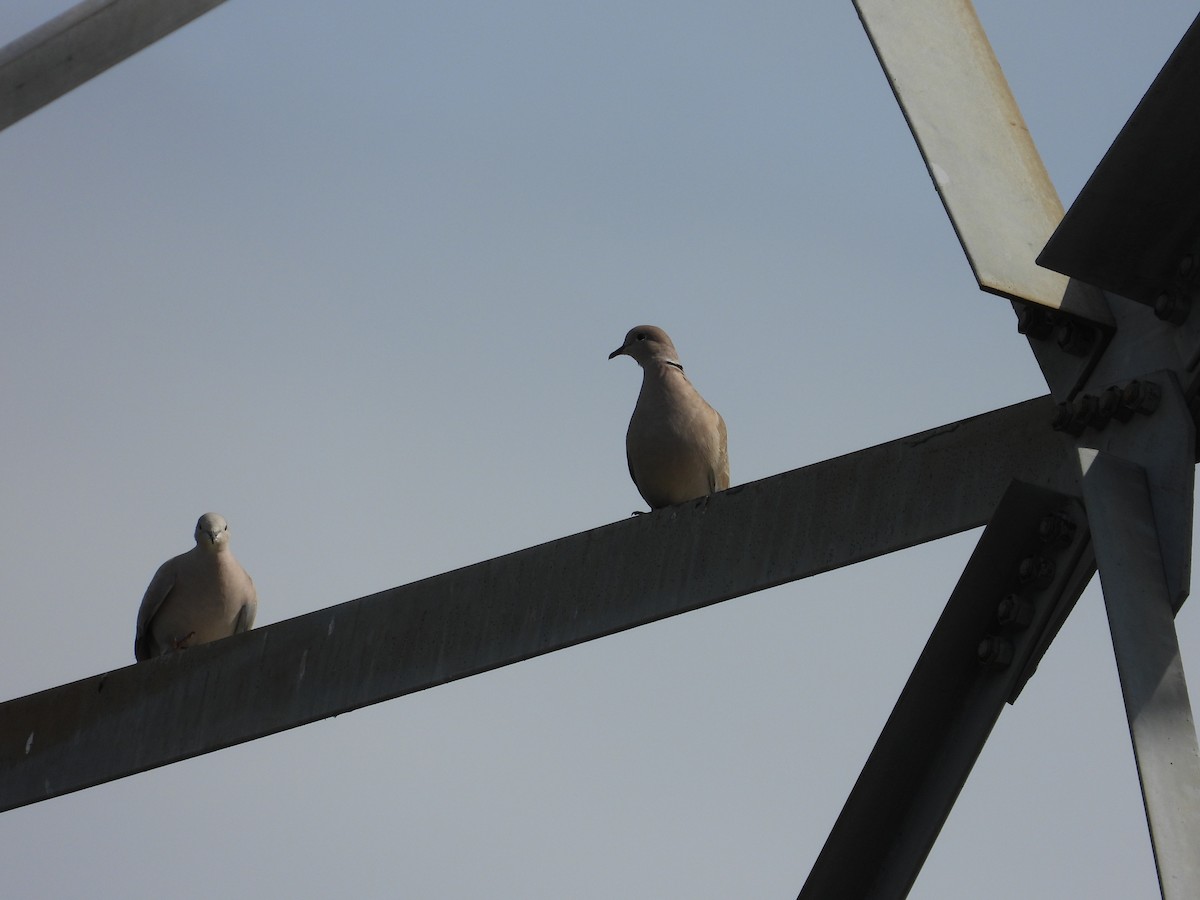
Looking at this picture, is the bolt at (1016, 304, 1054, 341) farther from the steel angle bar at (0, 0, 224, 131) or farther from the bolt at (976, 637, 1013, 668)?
the steel angle bar at (0, 0, 224, 131)

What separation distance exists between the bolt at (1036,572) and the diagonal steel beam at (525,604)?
0.14 m

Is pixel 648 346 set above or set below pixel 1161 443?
above

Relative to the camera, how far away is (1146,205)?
9.34 feet

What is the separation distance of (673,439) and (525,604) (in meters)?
3.39

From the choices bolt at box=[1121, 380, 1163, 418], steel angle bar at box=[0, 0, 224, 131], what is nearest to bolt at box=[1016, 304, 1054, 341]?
bolt at box=[1121, 380, 1163, 418]

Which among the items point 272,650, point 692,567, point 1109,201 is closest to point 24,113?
point 272,650

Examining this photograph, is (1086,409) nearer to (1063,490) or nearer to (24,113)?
(1063,490)

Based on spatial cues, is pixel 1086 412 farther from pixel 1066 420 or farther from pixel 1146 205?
pixel 1146 205

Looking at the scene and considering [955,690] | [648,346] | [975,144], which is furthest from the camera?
[648,346]

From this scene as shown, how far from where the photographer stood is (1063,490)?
293cm

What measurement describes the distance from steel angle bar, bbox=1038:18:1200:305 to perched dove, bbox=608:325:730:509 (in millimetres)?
3966

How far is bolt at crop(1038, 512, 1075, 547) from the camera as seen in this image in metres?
2.87

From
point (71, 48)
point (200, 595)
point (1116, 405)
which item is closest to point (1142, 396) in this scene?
point (1116, 405)

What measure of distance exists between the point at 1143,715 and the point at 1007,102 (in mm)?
1451
